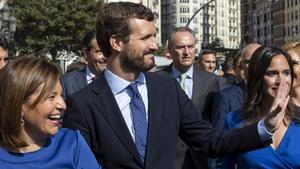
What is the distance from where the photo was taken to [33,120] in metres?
3.39

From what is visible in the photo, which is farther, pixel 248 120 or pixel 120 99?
pixel 248 120

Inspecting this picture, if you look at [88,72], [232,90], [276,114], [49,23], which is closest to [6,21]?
[49,23]

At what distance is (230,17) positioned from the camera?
622ft

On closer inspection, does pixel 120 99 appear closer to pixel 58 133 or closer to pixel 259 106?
pixel 58 133

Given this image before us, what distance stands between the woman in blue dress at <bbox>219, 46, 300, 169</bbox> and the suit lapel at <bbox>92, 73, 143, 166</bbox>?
88cm

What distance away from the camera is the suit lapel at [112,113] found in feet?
12.9

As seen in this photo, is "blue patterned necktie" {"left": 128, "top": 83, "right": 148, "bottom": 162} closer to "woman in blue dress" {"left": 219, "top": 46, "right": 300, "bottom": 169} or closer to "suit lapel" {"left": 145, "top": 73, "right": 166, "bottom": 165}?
"suit lapel" {"left": 145, "top": 73, "right": 166, "bottom": 165}

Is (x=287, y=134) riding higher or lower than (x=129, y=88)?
lower

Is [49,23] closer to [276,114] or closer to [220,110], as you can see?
[220,110]

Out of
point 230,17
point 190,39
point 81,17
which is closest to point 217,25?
point 230,17

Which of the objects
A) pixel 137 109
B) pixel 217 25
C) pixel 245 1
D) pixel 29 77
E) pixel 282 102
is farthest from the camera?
pixel 217 25

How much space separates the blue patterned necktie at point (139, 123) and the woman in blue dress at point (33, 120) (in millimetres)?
553

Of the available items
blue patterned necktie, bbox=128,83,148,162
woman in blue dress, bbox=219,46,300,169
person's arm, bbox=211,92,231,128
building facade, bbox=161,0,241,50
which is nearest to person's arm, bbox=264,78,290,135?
woman in blue dress, bbox=219,46,300,169

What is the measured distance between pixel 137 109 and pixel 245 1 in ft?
542
